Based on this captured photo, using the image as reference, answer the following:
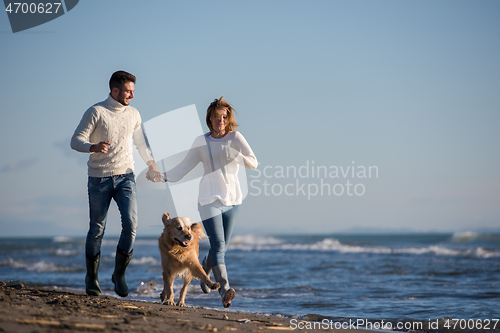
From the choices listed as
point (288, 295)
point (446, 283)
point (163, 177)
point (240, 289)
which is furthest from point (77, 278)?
point (446, 283)

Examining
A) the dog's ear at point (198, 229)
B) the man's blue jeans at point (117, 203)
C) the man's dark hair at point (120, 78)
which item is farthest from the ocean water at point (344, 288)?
the man's dark hair at point (120, 78)

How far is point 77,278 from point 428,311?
302 inches

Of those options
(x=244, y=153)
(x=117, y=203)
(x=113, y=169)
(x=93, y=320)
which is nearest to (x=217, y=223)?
(x=244, y=153)

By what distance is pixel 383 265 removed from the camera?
44.9ft

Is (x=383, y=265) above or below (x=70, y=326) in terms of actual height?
below

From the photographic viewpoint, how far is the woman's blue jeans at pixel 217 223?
450 cm

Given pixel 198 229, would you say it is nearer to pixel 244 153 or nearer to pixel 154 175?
pixel 154 175

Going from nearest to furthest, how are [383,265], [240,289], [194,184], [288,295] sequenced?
[194,184], [288,295], [240,289], [383,265]

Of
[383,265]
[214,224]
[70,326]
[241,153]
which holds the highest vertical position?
[241,153]

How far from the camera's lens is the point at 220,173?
4566 millimetres

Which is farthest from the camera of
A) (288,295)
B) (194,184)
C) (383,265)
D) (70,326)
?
(383,265)

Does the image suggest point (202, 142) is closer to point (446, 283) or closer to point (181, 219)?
point (181, 219)

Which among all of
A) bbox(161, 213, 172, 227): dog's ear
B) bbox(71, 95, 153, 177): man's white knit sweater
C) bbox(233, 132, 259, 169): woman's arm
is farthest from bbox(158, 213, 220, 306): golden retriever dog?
bbox(233, 132, 259, 169): woman's arm

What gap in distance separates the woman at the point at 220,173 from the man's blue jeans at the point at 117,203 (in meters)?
0.67
